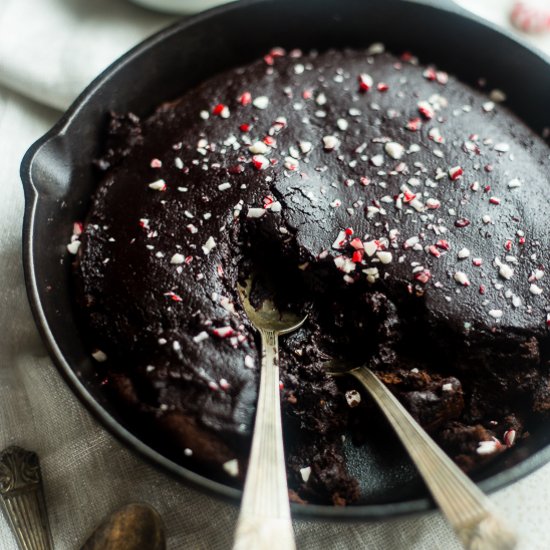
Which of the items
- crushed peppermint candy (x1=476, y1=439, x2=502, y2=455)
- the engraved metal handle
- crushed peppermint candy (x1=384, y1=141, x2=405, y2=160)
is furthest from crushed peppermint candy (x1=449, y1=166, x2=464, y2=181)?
the engraved metal handle

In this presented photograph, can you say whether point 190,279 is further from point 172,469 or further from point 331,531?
point 331,531

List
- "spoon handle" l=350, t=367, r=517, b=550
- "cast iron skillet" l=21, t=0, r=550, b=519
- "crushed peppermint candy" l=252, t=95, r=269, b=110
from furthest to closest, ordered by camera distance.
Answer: "crushed peppermint candy" l=252, t=95, r=269, b=110 < "cast iron skillet" l=21, t=0, r=550, b=519 < "spoon handle" l=350, t=367, r=517, b=550

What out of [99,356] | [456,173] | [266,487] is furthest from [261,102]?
[266,487]

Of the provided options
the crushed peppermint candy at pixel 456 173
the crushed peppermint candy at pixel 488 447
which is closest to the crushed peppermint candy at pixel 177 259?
the crushed peppermint candy at pixel 456 173

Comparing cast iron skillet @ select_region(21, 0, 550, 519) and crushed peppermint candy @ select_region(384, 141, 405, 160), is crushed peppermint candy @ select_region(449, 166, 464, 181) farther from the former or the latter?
cast iron skillet @ select_region(21, 0, 550, 519)

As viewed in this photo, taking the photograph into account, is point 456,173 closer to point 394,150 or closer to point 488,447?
point 394,150

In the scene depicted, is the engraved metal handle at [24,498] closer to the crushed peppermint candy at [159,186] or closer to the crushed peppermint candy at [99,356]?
the crushed peppermint candy at [99,356]

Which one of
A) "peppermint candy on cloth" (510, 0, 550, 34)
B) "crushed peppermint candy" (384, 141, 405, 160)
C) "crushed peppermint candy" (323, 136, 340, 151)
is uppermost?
"peppermint candy on cloth" (510, 0, 550, 34)

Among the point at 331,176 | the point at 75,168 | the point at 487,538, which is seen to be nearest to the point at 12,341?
the point at 75,168
